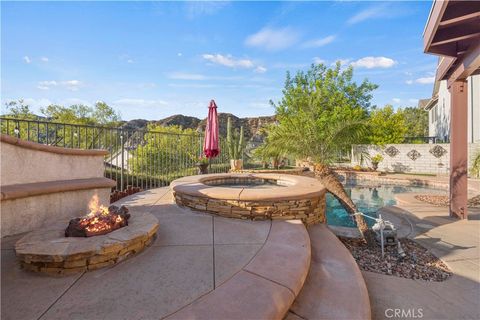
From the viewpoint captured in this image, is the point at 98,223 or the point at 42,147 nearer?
the point at 98,223

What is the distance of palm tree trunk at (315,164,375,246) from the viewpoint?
4.83m

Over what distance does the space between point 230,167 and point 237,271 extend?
9.32 m

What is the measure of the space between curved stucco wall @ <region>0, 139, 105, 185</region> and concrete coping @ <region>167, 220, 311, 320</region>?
Answer: 3.25 meters

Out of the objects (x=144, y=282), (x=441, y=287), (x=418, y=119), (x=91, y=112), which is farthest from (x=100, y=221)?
(x=418, y=119)

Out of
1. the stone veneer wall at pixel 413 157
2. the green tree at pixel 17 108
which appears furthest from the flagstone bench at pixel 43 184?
the green tree at pixel 17 108

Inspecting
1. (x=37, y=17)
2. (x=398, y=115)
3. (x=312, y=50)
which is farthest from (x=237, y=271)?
(x=398, y=115)

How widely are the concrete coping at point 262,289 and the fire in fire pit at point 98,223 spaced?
5.10 ft

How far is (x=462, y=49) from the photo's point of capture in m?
5.26

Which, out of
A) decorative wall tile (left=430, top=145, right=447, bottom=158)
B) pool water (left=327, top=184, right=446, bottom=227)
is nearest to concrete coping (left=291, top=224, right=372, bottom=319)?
pool water (left=327, top=184, right=446, bottom=227)

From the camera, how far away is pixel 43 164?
137 inches

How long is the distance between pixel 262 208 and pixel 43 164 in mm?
3597

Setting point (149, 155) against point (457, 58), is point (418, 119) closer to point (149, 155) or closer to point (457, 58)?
point (457, 58)

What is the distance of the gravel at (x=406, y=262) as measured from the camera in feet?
11.5

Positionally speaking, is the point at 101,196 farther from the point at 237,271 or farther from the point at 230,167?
the point at 230,167
